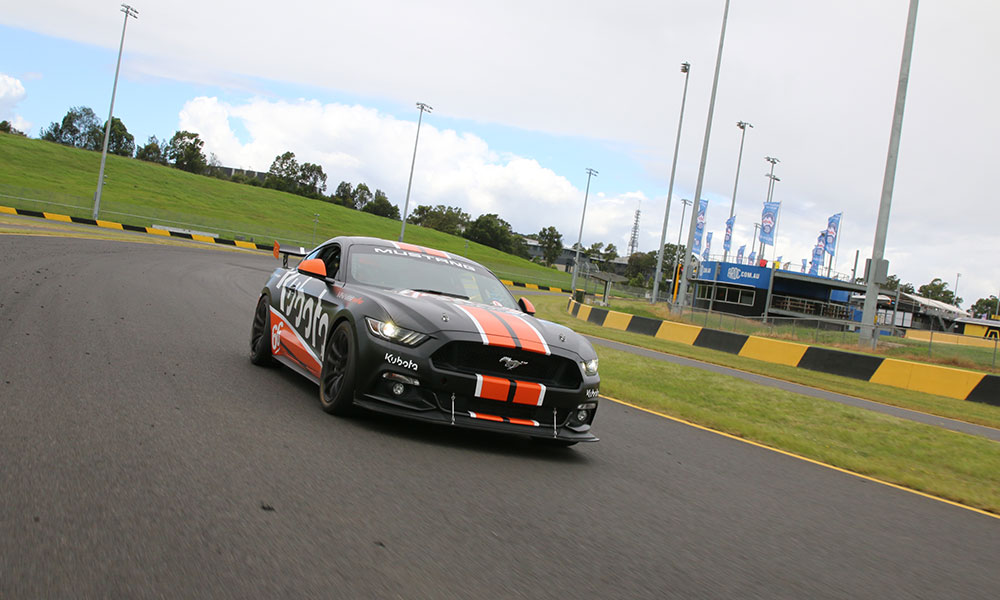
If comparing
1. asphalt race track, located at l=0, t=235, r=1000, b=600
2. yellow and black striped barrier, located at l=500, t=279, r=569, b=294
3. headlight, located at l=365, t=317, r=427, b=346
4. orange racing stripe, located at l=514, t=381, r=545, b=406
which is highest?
yellow and black striped barrier, located at l=500, t=279, r=569, b=294

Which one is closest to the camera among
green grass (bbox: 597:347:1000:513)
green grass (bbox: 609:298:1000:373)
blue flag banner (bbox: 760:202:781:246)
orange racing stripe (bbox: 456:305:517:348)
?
orange racing stripe (bbox: 456:305:517:348)


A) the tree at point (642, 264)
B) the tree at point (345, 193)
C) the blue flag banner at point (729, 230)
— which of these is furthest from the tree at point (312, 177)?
the blue flag banner at point (729, 230)

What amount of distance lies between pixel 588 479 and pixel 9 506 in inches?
127

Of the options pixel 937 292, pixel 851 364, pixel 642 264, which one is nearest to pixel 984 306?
pixel 937 292

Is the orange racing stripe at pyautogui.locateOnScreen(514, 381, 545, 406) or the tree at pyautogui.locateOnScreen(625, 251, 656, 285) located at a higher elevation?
the tree at pyautogui.locateOnScreen(625, 251, 656, 285)

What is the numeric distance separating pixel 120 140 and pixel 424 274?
157 meters

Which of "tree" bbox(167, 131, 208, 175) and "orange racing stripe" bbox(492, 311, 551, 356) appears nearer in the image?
"orange racing stripe" bbox(492, 311, 551, 356)

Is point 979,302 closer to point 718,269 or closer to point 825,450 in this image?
point 718,269

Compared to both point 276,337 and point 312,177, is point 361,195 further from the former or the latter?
point 276,337

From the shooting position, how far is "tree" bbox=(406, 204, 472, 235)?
162 metres

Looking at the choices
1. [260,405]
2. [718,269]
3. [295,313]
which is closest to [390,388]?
[260,405]

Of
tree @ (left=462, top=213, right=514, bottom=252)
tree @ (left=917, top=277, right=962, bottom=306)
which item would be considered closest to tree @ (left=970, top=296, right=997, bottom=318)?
tree @ (left=917, top=277, right=962, bottom=306)

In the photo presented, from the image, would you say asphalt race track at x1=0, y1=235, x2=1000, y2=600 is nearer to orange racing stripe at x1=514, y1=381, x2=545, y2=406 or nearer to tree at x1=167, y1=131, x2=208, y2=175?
orange racing stripe at x1=514, y1=381, x2=545, y2=406

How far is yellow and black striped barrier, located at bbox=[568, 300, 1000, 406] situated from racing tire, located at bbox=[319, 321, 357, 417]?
13.0 meters
